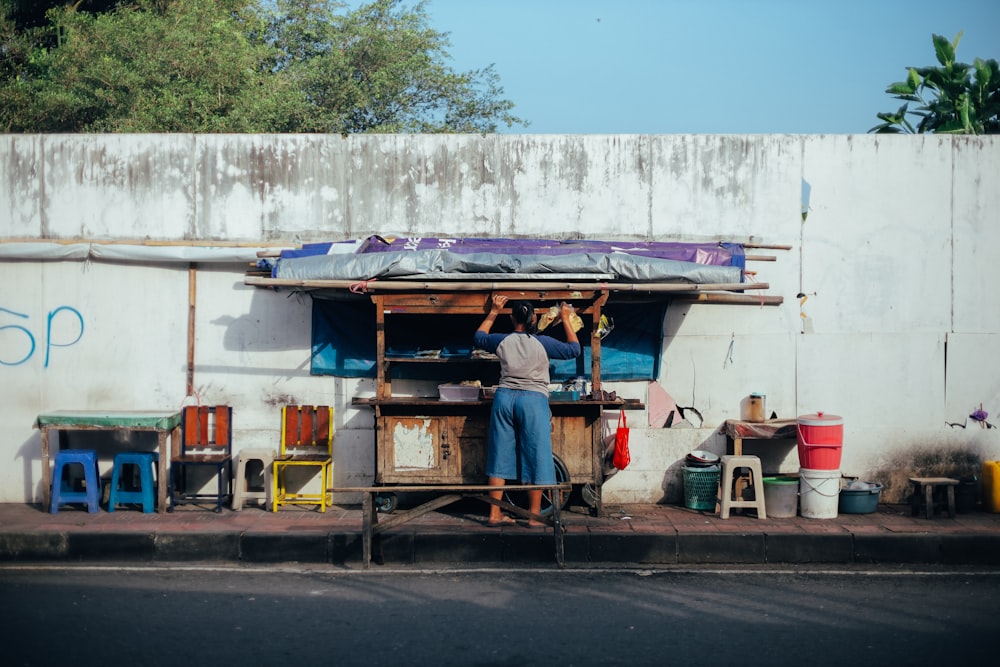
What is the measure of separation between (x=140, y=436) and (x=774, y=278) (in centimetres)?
653

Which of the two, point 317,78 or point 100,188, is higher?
point 317,78

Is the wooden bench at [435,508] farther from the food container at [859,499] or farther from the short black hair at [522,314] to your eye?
the food container at [859,499]

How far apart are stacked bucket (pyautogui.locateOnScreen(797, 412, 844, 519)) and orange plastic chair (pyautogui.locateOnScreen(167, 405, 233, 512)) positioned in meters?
5.46

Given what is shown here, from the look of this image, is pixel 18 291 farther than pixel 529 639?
Yes

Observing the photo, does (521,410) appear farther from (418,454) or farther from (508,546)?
(418,454)

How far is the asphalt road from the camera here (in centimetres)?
558

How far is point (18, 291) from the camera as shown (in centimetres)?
988

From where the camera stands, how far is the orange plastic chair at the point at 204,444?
957 centimetres

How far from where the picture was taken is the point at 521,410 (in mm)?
8438

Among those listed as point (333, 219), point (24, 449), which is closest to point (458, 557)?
point (333, 219)

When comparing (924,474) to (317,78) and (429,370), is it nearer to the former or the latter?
(429,370)

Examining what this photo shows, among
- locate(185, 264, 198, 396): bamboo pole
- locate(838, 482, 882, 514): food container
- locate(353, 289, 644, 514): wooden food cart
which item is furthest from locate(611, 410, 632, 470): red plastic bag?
locate(185, 264, 198, 396): bamboo pole

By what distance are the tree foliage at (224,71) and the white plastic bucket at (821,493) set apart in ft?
32.9

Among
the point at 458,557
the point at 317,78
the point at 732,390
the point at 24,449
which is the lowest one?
the point at 458,557
